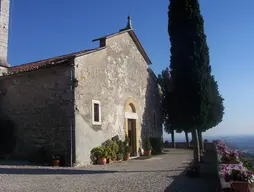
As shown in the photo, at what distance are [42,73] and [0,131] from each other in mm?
3989

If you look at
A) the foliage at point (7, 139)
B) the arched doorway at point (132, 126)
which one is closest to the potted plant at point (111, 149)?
the arched doorway at point (132, 126)

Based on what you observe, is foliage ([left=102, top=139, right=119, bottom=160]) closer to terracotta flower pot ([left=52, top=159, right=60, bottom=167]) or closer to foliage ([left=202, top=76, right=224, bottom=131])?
terracotta flower pot ([left=52, top=159, right=60, bottom=167])

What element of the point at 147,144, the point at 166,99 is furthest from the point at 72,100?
the point at 166,99

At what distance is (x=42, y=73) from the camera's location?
13.7 metres

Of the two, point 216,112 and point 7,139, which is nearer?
point 7,139

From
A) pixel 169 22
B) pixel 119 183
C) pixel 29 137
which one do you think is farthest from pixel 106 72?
pixel 119 183

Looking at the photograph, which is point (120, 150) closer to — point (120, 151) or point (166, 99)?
point (120, 151)

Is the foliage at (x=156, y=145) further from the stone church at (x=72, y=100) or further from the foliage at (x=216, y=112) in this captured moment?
the foliage at (x=216, y=112)

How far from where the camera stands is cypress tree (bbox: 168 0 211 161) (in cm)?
1277

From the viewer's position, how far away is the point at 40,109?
44.5 ft

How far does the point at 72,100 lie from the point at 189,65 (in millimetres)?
6002

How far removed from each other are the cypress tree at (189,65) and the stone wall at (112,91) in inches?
159

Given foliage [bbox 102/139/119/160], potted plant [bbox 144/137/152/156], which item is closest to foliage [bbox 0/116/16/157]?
foliage [bbox 102/139/119/160]

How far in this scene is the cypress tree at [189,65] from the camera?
1277 cm
